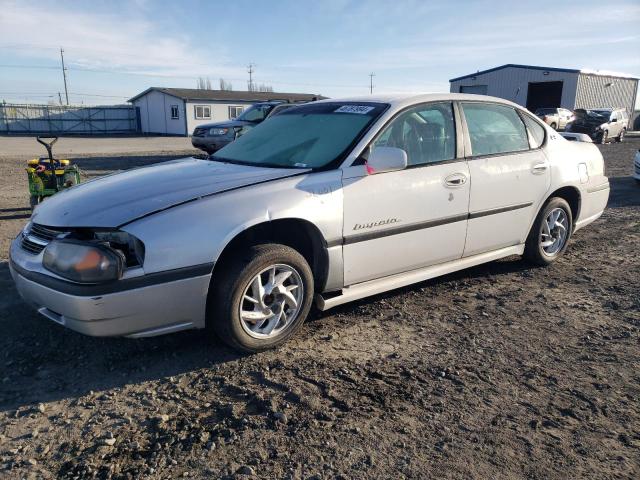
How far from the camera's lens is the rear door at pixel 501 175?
440 centimetres

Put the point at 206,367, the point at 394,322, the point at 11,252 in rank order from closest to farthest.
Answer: the point at 206,367, the point at 11,252, the point at 394,322

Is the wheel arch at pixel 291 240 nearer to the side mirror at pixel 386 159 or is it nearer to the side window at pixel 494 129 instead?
the side mirror at pixel 386 159

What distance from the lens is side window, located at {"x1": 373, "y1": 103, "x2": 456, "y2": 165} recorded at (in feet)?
13.1

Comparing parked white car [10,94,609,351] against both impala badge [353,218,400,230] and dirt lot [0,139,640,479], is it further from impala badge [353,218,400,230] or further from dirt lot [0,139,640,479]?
dirt lot [0,139,640,479]

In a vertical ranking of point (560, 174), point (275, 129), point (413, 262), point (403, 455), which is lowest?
point (403, 455)

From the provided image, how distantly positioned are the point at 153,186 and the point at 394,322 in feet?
6.57

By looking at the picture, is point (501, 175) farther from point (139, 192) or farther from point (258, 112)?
point (258, 112)

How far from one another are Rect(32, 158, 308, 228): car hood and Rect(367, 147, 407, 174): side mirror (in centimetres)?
50

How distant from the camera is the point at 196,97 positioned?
3938 centimetres

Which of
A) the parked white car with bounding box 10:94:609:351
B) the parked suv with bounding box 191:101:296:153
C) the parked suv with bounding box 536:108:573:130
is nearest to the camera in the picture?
the parked white car with bounding box 10:94:609:351

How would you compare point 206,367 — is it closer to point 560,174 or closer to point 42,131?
point 560,174

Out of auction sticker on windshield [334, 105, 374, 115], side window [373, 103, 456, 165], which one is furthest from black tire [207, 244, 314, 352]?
auction sticker on windshield [334, 105, 374, 115]

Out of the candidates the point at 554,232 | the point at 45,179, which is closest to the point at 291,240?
the point at 554,232

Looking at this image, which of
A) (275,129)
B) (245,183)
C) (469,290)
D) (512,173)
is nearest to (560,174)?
(512,173)
